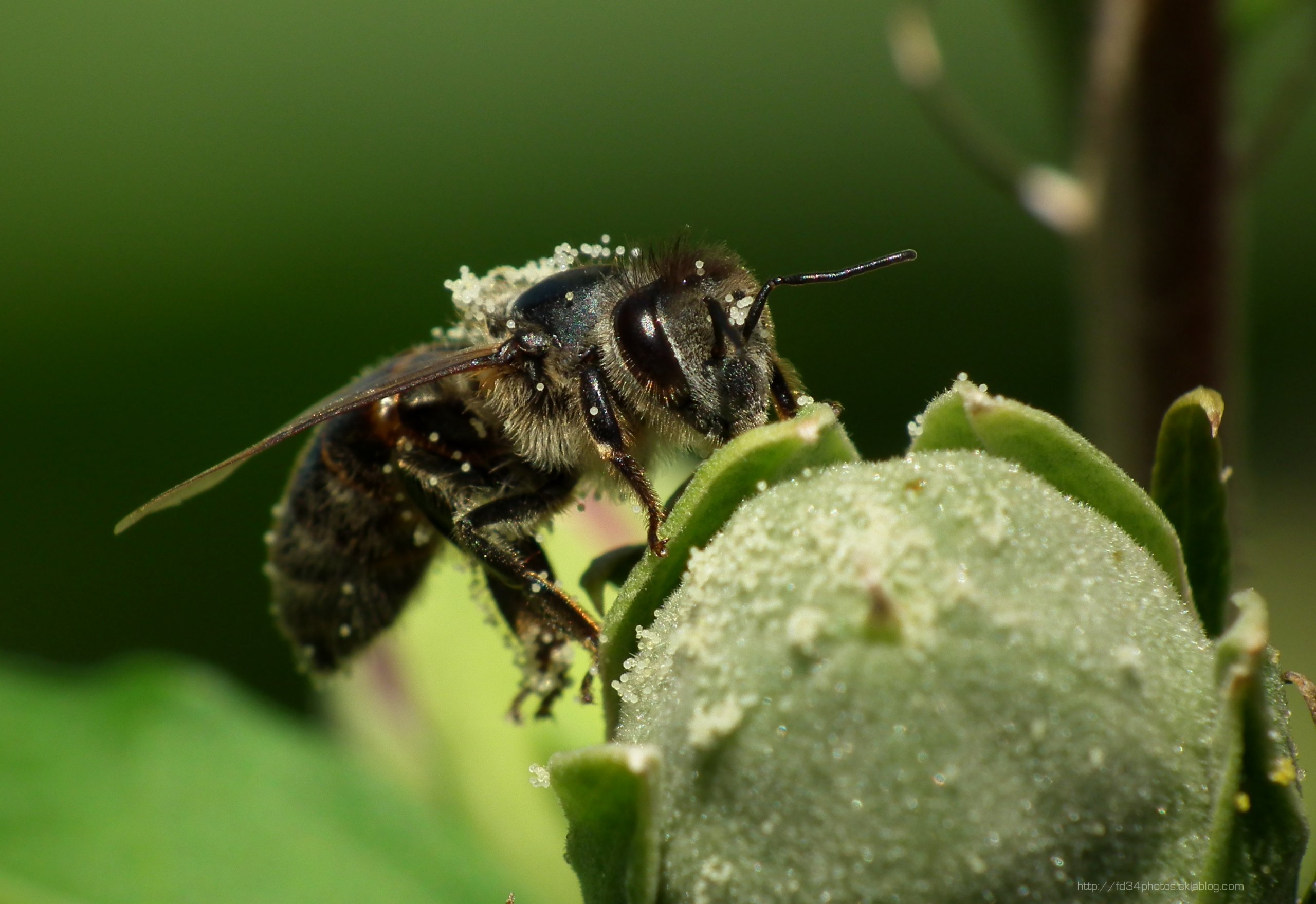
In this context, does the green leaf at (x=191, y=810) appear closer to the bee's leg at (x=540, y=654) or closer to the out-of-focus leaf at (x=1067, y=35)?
the bee's leg at (x=540, y=654)

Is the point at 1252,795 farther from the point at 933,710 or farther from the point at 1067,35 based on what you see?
the point at 1067,35

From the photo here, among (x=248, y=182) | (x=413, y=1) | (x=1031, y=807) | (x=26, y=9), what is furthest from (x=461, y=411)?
(x=26, y=9)

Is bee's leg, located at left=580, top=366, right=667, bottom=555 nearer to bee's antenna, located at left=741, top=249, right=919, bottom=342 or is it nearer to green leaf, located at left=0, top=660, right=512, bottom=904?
bee's antenna, located at left=741, top=249, right=919, bottom=342

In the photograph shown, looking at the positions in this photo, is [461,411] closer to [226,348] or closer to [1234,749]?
[1234,749]

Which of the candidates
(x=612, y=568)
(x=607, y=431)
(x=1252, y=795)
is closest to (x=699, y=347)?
(x=607, y=431)

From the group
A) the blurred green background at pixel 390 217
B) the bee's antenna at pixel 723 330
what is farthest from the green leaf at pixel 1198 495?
the blurred green background at pixel 390 217

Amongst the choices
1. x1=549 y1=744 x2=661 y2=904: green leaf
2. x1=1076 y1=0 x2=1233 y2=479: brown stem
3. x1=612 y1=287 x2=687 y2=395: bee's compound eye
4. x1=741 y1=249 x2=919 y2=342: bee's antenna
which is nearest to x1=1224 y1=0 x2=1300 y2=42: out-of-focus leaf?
x1=1076 y1=0 x2=1233 y2=479: brown stem
